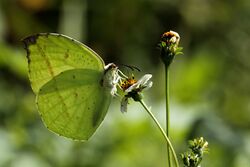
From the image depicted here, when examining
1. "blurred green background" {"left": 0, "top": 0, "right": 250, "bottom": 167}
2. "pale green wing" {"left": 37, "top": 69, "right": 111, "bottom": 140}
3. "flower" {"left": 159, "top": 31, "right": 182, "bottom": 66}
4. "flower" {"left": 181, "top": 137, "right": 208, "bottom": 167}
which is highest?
"flower" {"left": 159, "top": 31, "right": 182, "bottom": 66}

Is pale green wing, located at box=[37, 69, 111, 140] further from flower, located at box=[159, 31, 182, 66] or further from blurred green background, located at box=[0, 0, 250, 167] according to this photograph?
blurred green background, located at box=[0, 0, 250, 167]

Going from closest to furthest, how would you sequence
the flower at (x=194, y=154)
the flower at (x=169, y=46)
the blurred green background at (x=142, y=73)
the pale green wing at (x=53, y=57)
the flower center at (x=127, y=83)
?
the flower at (x=194, y=154) < the flower at (x=169, y=46) < the flower center at (x=127, y=83) < the pale green wing at (x=53, y=57) < the blurred green background at (x=142, y=73)

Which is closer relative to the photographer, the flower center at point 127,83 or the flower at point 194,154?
the flower at point 194,154

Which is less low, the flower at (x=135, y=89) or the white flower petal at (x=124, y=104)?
the flower at (x=135, y=89)

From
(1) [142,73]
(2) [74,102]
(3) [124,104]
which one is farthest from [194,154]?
(1) [142,73]

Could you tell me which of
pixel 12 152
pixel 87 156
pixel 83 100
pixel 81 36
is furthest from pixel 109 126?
pixel 83 100

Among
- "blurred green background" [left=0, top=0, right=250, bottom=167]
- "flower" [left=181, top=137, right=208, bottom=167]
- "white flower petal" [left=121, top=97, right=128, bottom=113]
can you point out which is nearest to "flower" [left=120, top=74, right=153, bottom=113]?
"white flower petal" [left=121, top=97, right=128, bottom=113]

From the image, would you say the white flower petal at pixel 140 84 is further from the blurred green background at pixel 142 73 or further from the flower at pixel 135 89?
the blurred green background at pixel 142 73

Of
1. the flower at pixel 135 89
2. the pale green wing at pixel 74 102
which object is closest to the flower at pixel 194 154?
the flower at pixel 135 89
